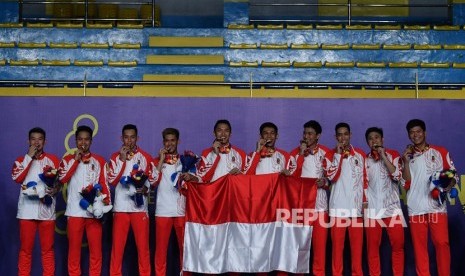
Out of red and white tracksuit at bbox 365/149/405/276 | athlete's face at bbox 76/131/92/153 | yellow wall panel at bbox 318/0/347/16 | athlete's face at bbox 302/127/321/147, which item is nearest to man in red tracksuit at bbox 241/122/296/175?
athlete's face at bbox 302/127/321/147

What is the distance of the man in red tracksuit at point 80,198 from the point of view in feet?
29.4

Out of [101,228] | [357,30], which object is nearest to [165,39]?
[357,30]

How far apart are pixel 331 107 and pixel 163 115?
2321 mm

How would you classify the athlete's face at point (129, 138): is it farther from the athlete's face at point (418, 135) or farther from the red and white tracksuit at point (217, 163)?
the athlete's face at point (418, 135)

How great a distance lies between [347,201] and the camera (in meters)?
8.91

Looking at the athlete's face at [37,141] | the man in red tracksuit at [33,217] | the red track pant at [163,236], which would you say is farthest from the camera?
the athlete's face at [37,141]

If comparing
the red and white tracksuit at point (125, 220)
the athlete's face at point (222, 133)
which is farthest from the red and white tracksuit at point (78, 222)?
the athlete's face at point (222, 133)

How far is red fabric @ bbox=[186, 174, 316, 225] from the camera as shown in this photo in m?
8.91

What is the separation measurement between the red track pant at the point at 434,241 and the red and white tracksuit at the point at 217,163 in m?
2.27

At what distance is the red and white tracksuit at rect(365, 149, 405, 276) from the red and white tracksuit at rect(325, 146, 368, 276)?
13 cm

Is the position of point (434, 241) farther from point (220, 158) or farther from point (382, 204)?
point (220, 158)

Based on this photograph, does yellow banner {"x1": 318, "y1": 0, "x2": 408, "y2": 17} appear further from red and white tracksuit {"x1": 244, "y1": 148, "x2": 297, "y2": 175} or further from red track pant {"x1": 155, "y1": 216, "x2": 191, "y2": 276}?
red track pant {"x1": 155, "y1": 216, "x2": 191, "y2": 276}

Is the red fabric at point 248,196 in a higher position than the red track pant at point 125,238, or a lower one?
higher

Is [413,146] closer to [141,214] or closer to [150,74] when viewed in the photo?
[141,214]
